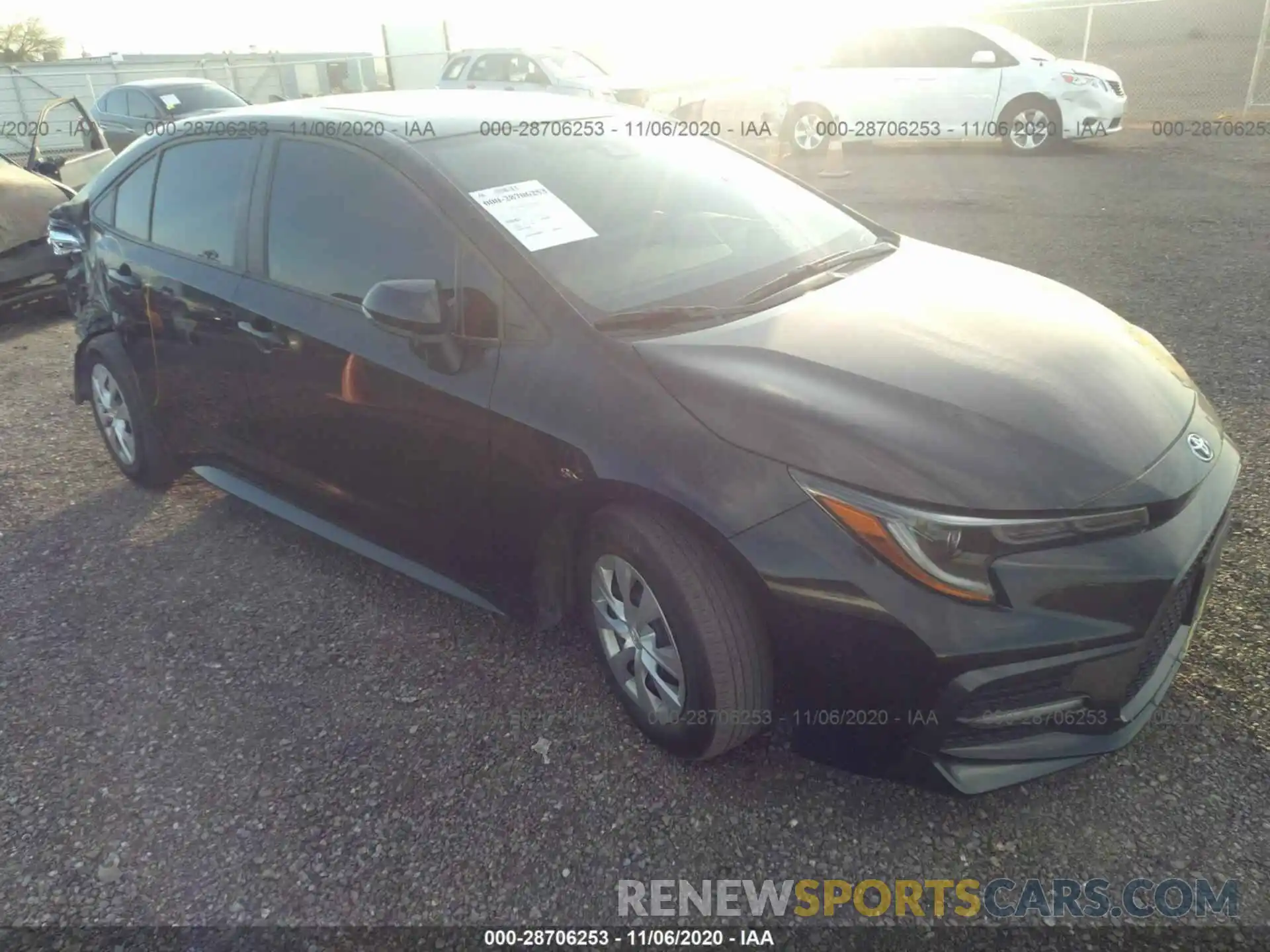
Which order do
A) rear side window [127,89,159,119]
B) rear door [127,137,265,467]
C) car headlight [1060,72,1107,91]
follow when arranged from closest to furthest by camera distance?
rear door [127,137,265,467]
car headlight [1060,72,1107,91]
rear side window [127,89,159,119]

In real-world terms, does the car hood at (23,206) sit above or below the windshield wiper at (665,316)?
below

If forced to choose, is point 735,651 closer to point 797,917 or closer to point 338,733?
point 797,917

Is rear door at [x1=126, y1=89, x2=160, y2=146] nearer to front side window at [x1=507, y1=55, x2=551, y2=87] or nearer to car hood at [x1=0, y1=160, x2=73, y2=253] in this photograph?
front side window at [x1=507, y1=55, x2=551, y2=87]

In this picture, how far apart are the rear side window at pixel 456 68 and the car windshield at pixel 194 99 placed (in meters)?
3.35

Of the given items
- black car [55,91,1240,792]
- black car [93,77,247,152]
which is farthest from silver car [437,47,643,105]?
black car [55,91,1240,792]

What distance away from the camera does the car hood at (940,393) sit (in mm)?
2061

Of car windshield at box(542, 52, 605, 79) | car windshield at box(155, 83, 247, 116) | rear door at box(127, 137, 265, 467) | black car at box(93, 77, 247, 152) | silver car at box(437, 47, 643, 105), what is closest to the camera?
rear door at box(127, 137, 265, 467)

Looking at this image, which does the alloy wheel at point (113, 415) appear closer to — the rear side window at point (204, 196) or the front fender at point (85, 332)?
the front fender at point (85, 332)

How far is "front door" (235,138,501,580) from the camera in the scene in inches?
104

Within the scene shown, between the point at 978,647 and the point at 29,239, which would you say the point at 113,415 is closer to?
the point at 29,239

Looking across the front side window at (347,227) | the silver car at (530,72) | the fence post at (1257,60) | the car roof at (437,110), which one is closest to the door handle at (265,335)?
the front side window at (347,227)

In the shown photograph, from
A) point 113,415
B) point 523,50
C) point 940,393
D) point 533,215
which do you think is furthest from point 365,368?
point 523,50

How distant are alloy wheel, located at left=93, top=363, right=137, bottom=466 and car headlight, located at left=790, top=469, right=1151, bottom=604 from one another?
3402 millimetres

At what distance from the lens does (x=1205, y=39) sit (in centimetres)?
2400
